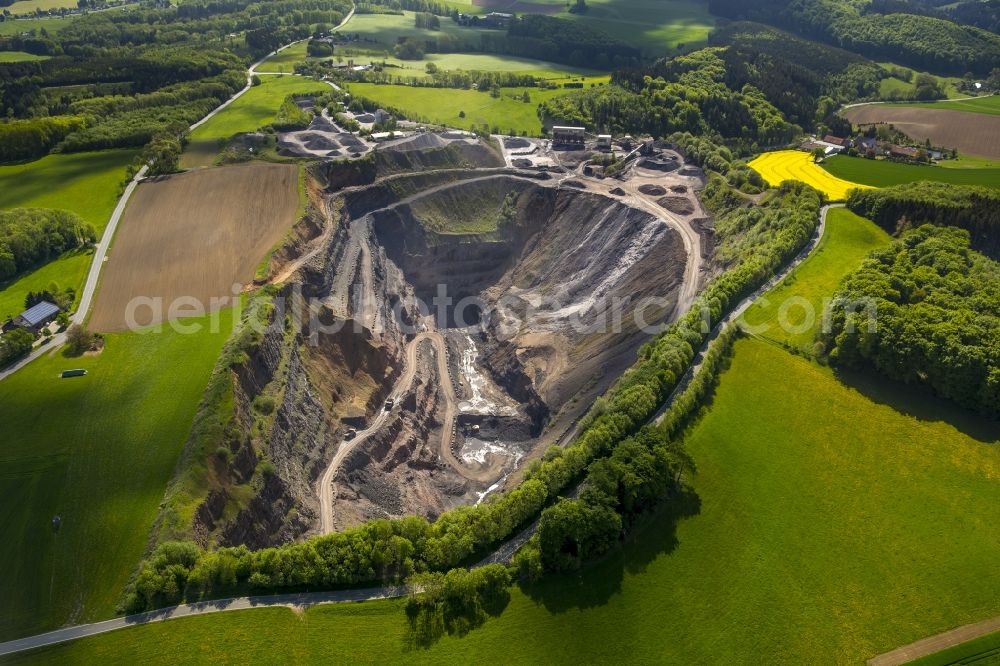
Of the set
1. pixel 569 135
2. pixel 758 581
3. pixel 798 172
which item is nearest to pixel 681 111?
pixel 569 135

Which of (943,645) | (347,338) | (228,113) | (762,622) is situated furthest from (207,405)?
(228,113)

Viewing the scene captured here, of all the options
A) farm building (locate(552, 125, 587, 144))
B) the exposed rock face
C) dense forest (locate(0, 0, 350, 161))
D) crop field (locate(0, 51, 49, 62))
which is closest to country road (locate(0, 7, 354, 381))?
dense forest (locate(0, 0, 350, 161))

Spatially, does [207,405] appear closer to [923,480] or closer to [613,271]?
[613,271]

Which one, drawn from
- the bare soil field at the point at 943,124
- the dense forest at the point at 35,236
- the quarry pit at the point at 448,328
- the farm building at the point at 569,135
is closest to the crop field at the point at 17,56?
the dense forest at the point at 35,236

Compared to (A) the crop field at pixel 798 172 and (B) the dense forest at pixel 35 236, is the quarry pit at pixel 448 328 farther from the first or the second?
(B) the dense forest at pixel 35 236

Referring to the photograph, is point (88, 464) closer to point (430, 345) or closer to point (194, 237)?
point (194, 237)

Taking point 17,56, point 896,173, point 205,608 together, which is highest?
point 17,56

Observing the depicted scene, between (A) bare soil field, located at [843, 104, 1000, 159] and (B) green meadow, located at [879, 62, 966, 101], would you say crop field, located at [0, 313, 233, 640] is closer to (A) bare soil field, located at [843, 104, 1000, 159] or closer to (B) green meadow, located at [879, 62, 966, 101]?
(A) bare soil field, located at [843, 104, 1000, 159]
